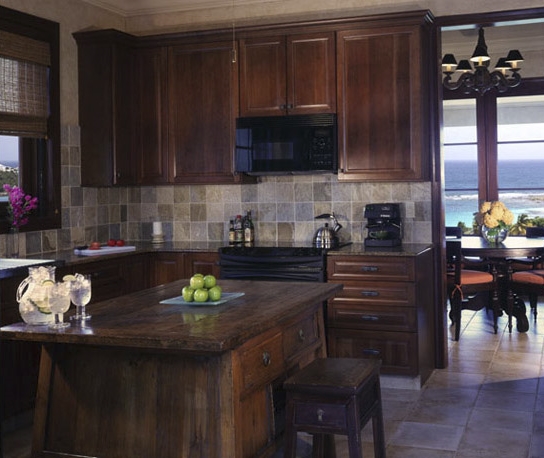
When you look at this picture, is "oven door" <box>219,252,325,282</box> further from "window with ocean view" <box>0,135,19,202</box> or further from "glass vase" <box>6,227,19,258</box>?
"window with ocean view" <box>0,135,19,202</box>

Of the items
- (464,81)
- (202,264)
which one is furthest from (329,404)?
(464,81)

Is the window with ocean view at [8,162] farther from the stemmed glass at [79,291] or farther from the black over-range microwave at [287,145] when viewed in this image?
the stemmed glass at [79,291]

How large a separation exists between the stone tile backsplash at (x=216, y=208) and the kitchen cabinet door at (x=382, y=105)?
349 millimetres

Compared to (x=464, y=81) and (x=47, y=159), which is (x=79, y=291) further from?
(x=464, y=81)

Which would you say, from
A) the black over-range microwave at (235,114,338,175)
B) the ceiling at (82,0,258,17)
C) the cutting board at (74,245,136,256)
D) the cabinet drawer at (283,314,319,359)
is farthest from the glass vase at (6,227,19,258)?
the cabinet drawer at (283,314,319,359)

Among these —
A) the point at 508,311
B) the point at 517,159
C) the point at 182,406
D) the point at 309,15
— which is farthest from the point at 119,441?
the point at 517,159

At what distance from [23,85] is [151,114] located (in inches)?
41.2

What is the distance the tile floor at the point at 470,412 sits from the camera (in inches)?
152

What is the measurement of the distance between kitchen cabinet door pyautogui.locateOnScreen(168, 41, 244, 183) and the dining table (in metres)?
2.30

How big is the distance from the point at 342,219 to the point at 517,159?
13.5 feet

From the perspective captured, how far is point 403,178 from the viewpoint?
205 inches

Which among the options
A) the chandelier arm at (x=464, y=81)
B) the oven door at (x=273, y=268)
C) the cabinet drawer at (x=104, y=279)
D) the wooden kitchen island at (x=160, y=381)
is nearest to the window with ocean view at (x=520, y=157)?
the chandelier arm at (x=464, y=81)

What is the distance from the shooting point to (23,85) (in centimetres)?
514

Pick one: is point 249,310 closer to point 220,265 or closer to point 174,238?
point 220,265
